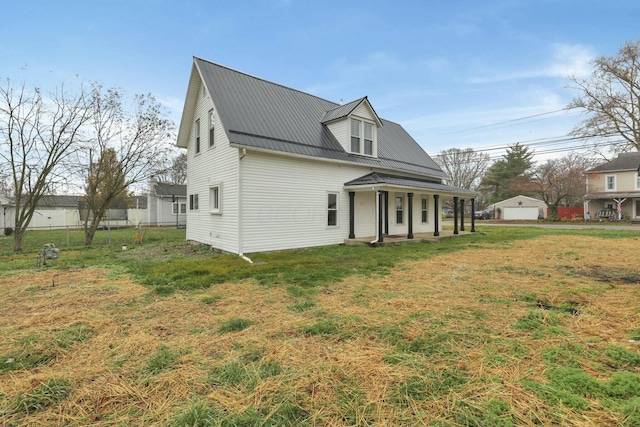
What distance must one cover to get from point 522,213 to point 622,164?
1072cm

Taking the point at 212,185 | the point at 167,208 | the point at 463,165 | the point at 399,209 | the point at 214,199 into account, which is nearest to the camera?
the point at 212,185

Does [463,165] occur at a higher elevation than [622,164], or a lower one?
higher

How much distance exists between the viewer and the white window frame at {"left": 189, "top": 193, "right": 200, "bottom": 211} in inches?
494

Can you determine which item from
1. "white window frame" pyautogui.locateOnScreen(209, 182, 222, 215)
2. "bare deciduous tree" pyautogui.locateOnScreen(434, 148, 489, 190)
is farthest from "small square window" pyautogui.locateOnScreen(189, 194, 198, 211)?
"bare deciduous tree" pyautogui.locateOnScreen(434, 148, 489, 190)

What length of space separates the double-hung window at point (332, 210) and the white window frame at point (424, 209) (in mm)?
6888

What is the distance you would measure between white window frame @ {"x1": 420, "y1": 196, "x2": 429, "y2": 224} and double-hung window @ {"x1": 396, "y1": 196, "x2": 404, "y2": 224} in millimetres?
2142

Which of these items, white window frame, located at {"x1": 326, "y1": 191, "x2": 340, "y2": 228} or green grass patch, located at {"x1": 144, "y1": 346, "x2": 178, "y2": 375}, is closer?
green grass patch, located at {"x1": 144, "y1": 346, "x2": 178, "y2": 375}

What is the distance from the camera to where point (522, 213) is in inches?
1517

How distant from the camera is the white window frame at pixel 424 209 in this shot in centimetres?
1667

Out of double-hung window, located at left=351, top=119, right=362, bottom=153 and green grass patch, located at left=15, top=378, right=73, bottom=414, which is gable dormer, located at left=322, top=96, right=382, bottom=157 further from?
green grass patch, located at left=15, top=378, right=73, bottom=414

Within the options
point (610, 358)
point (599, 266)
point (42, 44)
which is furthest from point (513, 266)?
point (42, 44)

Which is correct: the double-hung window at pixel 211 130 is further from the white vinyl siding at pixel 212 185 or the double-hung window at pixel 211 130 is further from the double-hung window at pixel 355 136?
the double-hung window at pixel 355 136

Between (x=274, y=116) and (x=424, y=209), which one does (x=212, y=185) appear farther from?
(x=424, y=209)

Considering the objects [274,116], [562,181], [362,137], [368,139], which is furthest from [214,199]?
[562,181]
